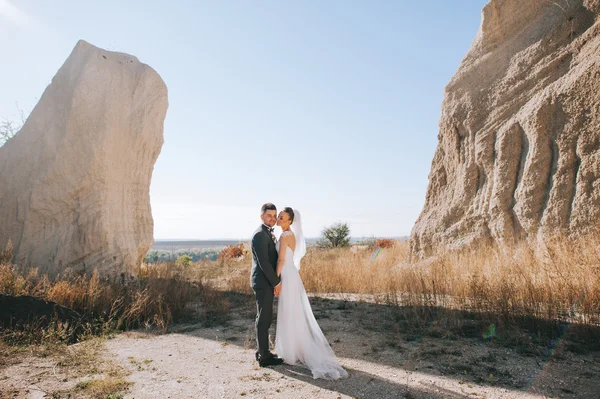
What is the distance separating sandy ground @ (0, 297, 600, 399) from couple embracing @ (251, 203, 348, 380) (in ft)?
0.68

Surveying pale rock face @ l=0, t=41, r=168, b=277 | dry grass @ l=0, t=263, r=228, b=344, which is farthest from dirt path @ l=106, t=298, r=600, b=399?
pale rock face @ l=0, t=41, r=168, b=277

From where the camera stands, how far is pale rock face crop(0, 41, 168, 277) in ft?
31.2

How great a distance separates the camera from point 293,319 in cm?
474

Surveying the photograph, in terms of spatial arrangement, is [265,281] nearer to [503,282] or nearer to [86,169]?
[503,282]

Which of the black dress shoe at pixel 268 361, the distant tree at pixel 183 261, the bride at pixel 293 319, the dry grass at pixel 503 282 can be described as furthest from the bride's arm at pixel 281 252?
the distant tree at pixel 183 261

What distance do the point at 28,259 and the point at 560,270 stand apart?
11128mm

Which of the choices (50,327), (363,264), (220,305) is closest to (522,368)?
(220,305)

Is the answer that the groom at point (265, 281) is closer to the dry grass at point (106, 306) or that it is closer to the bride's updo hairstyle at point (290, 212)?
the bride's updo hairstyle at point (290, 212)

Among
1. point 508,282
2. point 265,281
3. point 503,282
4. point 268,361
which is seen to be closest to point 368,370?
point 268,361

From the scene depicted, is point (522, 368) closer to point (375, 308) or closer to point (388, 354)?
point (388, 354)

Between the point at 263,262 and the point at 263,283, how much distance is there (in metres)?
0.27

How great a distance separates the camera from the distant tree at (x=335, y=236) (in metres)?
24.8

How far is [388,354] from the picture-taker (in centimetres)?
487

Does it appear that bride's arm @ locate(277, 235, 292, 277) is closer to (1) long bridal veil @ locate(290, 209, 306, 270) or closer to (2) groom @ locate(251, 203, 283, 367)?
(2) groom @ locate(251, 203, 283, 367)
